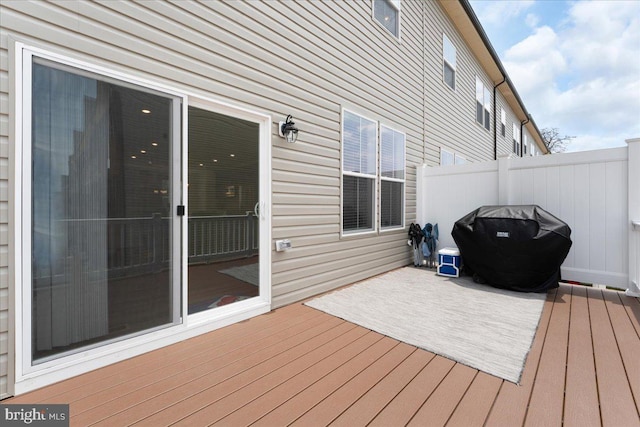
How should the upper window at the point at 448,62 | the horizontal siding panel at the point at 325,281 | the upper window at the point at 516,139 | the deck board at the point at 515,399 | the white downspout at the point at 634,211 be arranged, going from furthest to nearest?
the upper window at the point at 516,139 < the upper window at the point at 448,62 < the white downspout at the point at 634,211 < the horizontal siding panel at the point at 325,281 < the deck board at the point at 515,399

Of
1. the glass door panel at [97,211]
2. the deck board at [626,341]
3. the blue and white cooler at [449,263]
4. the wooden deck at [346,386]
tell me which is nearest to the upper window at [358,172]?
the blue and white cooler at [449,263]

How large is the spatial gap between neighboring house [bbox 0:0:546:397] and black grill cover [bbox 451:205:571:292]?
1431 mm

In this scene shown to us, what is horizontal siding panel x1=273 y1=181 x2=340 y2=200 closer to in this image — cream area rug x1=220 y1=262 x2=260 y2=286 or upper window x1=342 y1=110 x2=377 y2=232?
upper window x1=342 y1=110 x2=377 y2=232

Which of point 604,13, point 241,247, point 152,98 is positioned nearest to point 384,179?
point 241,247

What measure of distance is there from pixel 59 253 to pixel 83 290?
287mm

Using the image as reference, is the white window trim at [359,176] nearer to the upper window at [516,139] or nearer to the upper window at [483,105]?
the upper window at [483,105]

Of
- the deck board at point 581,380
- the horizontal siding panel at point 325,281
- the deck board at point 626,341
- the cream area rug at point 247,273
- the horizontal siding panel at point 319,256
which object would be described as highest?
the horizontal siding panel at point 319,256

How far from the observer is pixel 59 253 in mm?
1871

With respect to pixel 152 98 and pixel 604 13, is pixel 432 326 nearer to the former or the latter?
pixel 152 98

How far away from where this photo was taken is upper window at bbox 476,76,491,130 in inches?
346

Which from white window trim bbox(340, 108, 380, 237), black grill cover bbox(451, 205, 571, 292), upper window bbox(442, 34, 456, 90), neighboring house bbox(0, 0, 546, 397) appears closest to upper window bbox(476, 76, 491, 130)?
upper window bbox(442, 34, 456, 90)

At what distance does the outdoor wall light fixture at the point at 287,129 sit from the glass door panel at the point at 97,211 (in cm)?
109

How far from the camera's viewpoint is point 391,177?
5.05m

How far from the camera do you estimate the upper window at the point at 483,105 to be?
8.79 metres
